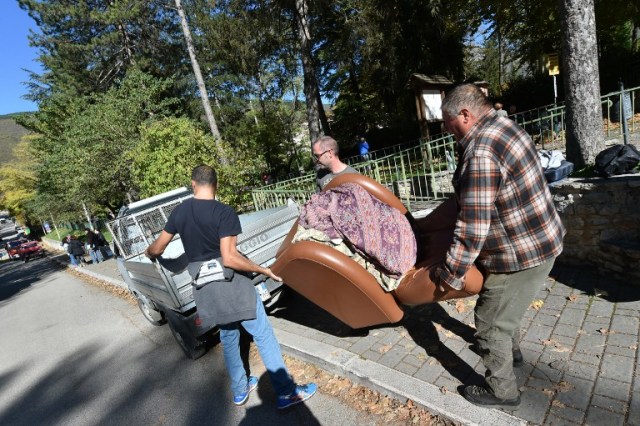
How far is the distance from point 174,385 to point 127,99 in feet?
45.4

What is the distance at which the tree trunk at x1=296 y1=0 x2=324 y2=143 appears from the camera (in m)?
10.6

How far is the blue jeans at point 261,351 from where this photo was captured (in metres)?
2.89

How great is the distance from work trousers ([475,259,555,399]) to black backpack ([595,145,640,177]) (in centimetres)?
204

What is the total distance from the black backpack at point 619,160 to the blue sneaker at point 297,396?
3295mm

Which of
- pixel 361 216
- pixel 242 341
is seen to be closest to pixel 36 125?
pixel 242 341

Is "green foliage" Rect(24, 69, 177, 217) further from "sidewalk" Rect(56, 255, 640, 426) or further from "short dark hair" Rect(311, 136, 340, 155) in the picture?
"sidewalk" Rect(56, 255, 640, 426)

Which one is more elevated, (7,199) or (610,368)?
(7,199)

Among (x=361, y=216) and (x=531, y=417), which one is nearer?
(x=531, y=417)

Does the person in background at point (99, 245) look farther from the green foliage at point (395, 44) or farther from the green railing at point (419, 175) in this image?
the green foliage at point (395, 44)

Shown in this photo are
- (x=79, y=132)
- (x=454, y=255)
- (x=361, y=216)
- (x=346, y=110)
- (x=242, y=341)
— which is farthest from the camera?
(x=346, y=110)

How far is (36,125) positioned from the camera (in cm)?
1894

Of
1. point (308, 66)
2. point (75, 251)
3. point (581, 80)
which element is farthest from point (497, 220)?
point (75, 251)

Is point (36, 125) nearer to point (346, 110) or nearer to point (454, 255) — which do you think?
point (346, 110)

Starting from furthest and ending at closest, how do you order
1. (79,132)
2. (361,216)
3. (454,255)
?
(79,132) → (361,216) → (454,255)
